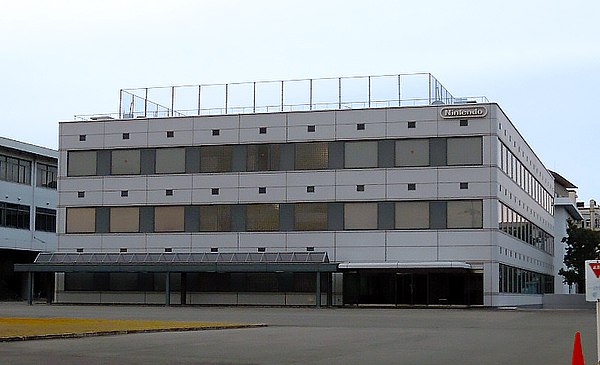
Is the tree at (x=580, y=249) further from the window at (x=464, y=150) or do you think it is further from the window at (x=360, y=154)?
the window at (x=360, y=154)

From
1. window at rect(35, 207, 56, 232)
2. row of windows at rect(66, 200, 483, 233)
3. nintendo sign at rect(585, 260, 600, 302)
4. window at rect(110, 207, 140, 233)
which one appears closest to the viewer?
nintendo sign at rect(585, 260, 600, 302)

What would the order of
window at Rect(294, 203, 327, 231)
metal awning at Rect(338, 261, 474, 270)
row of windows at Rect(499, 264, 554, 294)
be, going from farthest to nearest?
1. row of windows at Rect(499, 264, 554, 294)
2. window at Rect(294, 203, 327, 231)
3. metal awning at Rect(338, 261, 474, 270)

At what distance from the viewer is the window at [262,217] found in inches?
2589

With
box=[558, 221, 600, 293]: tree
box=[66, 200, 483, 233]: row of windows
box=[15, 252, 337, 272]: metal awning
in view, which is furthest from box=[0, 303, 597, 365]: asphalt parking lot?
box=[558, 221, 600, 293]: tree

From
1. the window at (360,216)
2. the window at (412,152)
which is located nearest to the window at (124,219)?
the window at (360,216)

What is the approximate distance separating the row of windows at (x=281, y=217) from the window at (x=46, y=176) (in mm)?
23186

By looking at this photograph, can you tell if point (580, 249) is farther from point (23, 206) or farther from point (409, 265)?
point (23, 206)

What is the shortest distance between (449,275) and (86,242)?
81.4ft

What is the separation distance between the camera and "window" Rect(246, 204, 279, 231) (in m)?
65.8

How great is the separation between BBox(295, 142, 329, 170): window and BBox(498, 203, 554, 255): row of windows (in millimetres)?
11406

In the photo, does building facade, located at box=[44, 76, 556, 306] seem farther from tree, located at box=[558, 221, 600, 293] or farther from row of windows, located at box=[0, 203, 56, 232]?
tree, located at box=[558, 221, 600, 293]

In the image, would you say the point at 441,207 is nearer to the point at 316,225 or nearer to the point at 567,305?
the point at 316,225

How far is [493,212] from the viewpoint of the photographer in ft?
204

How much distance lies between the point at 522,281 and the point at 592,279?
57.2 metres
